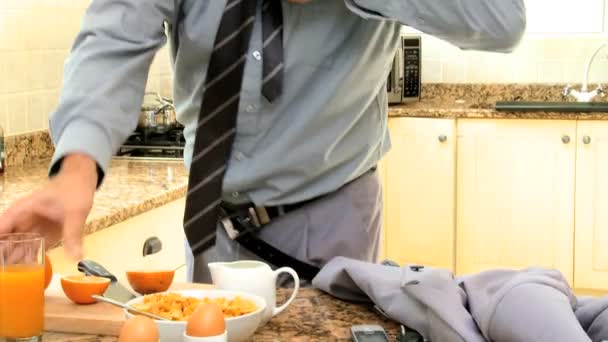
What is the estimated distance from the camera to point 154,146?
3172mm

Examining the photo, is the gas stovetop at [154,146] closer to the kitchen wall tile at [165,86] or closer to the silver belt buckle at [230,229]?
the kitchen wall tile at [165,86]

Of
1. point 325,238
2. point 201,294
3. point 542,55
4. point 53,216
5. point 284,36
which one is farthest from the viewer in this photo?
point 542,55

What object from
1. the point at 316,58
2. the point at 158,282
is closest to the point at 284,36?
the point at 316,58

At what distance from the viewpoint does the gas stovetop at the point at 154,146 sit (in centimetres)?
308

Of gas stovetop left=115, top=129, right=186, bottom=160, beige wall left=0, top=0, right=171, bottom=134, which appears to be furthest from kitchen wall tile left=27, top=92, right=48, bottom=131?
gas stovetop left=115, top=129, right=186, bottom=160

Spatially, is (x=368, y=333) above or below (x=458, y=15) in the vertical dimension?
below

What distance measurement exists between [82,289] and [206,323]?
29 centimetres

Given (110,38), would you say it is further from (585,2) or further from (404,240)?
(585,2)

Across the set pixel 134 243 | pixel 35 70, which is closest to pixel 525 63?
pixel 35 70

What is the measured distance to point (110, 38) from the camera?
1.34 meters

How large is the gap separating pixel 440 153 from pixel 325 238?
245 centimetres

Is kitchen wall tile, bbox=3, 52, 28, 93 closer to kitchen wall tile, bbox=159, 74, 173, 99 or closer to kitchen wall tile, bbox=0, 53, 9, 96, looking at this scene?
kitchen wall tile, bbox=0, 53, 9, 96

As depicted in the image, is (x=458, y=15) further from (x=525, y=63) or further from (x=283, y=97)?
(x=525, y=63)

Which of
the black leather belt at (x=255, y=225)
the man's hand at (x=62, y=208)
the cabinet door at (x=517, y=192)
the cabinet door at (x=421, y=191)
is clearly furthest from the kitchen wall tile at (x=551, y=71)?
the man's hand at (x=62, y=208)
